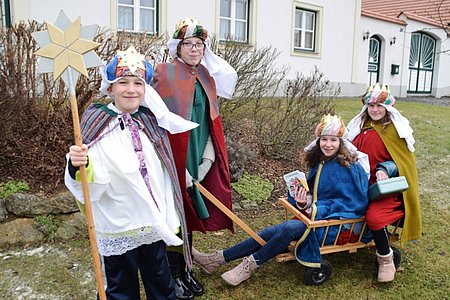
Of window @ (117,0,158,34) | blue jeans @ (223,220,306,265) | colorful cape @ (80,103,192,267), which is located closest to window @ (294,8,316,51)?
window @ (117,0,158,34)

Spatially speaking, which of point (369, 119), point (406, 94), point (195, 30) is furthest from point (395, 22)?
point (195, 30)

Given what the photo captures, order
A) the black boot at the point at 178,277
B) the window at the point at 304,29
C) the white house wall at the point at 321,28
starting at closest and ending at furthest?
the black boot at the point at 178,277 < the white house wall at the point at 321,28 < the window at the point at 304,29

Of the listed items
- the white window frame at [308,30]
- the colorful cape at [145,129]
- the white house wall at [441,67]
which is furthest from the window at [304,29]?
the colorful cape at [145,129]

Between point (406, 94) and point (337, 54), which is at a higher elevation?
point (337, 54)

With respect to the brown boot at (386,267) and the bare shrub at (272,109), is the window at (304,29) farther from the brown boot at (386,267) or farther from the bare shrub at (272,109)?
the brown boot at (386,267)

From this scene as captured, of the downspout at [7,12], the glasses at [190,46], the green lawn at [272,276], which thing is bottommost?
the green lawn at [272,276]

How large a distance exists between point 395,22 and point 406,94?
3.40 m

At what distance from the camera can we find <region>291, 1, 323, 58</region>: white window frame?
14250 millimetres

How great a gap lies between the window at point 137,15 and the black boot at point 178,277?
8651 millimetres

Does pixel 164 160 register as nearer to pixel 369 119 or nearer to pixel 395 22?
pixel 369 119

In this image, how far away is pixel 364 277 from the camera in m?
3.55

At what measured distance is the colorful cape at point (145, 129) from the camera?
8.00 ft

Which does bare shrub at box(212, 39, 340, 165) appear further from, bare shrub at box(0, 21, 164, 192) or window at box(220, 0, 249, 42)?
window at box(220, 0, 249, 42)

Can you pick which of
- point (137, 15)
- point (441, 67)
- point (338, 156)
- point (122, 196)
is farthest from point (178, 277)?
point (441, 67)
